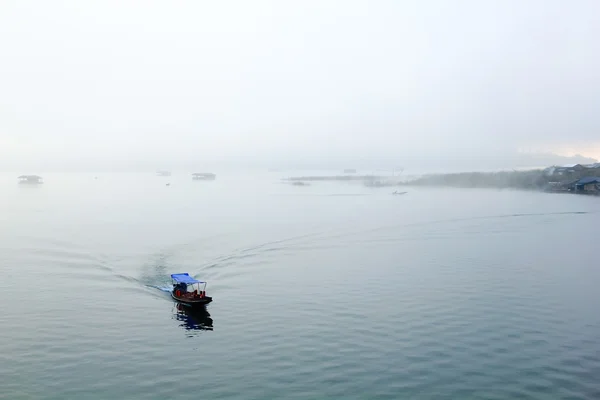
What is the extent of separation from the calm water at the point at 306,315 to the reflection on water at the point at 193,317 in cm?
19

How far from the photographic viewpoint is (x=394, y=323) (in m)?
34.5

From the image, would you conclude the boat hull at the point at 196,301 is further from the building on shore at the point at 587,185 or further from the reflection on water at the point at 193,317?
the building on shore at the point at 587,185

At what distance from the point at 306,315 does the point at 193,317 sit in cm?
887

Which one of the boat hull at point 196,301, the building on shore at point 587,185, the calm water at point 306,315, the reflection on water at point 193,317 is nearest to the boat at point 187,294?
the boat hull at point 196,301

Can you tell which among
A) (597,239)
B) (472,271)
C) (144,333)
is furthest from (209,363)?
(597,239)

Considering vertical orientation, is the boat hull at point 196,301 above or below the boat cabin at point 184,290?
below

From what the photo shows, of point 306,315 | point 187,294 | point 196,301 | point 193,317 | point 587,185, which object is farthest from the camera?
point 587,185

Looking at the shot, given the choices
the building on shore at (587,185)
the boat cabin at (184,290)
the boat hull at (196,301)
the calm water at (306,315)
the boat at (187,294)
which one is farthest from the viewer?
the building on shore at (587,185)

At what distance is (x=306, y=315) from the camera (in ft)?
120

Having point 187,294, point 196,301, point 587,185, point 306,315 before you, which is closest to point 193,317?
point 196,301

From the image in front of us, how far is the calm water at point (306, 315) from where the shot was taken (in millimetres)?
25797

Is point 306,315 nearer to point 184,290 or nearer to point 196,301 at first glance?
point 196,301

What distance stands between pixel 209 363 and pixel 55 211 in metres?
97.4

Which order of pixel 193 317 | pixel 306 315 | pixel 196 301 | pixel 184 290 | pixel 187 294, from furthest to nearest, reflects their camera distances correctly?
pixel 184 290 → pixel 187 294 → pixel 196 301 → pixel 193 317 → pixel 306 315
